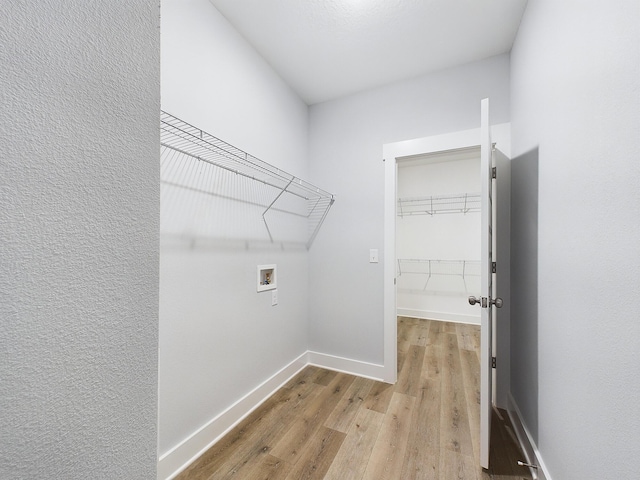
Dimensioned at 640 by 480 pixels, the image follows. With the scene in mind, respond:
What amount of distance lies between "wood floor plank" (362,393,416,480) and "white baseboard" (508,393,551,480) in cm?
61

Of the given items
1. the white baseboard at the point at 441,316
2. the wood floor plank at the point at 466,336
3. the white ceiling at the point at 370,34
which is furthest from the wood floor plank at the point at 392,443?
the white ceiling at the point at 370,34

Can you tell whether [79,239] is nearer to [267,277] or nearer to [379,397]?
[267,277]

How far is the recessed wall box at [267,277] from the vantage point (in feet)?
6.43

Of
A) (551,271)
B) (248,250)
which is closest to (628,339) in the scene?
(551,271)

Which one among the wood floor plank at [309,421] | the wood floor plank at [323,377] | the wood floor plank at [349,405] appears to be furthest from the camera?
the wood floor plank at [323,377]

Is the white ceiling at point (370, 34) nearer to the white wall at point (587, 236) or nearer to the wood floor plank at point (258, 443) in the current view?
the white wall at point (587, 236)

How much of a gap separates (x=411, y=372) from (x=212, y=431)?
1.71 metres

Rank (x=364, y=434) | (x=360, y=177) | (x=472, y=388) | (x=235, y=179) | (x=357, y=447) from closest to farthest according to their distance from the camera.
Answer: (x=357, y=447) → (x=364, y=434) → (x=235, y=179) → (x=472, y=388) → (x=360, y=177)

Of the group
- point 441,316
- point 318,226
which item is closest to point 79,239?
point 318,226

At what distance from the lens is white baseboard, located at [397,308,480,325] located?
3.97 meters

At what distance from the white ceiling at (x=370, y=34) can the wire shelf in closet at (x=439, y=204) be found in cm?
226

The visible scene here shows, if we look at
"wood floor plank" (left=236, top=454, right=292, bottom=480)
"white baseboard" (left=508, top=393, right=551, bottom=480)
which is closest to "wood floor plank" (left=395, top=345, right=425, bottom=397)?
"white baseboard" (left=508, top=393, right=551, bottom=480)

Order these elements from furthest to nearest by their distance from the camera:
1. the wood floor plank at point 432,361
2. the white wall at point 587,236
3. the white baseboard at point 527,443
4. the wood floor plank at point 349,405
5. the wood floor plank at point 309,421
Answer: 1. the wood floor plank at point 432,361
2. the wood floor plank at point 349,405
3. the wood floor plank at point 309,421
4. the white baseboard at point 527,443
5. the white wall at point 587,236

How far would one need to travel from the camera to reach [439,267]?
422cm
